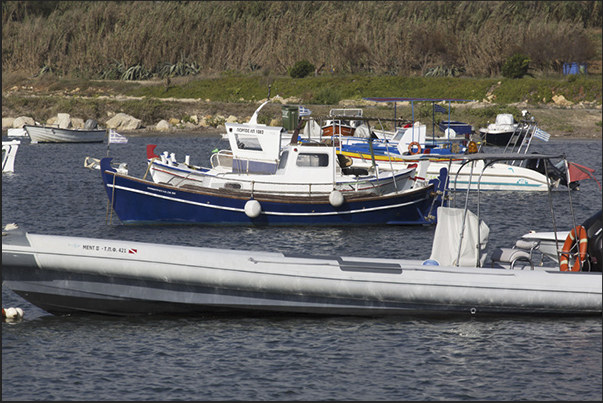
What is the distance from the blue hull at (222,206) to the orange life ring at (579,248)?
342 inches

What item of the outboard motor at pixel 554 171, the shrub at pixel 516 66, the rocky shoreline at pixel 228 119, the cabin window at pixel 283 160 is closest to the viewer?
the cabin window at pixel 283 160

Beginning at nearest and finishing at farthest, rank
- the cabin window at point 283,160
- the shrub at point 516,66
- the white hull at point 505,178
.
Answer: the cabin window at point 283,160, the white hull at point 505,178, the shrub at point 516,66

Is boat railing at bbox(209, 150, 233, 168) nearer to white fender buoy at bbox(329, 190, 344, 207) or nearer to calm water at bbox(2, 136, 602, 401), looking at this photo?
white fender buoy at bbox(329, 190, 344, 207)

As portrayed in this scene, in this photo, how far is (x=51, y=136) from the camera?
5300 cm

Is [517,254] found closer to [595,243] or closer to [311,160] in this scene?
[595,243]

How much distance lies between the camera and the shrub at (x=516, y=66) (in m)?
67.7

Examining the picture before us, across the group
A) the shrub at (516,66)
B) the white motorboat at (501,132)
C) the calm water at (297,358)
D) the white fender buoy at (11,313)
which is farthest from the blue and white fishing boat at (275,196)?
the shrub at (516,66)

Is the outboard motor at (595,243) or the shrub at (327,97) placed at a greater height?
the shrub at (327,97)

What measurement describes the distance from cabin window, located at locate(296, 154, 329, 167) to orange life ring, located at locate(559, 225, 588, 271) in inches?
387

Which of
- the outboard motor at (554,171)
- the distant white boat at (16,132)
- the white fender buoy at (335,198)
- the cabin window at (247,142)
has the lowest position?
the white fender buoy at (335,198)

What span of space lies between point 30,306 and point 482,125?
4979 cm

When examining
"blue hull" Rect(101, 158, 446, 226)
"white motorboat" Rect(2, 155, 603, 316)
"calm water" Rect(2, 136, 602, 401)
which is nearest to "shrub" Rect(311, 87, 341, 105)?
"blue hull" Rect(101, 158, 446, 226)

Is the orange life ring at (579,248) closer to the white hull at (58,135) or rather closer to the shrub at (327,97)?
the white hull at (58,135)

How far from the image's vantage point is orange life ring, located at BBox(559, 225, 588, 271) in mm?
13273
